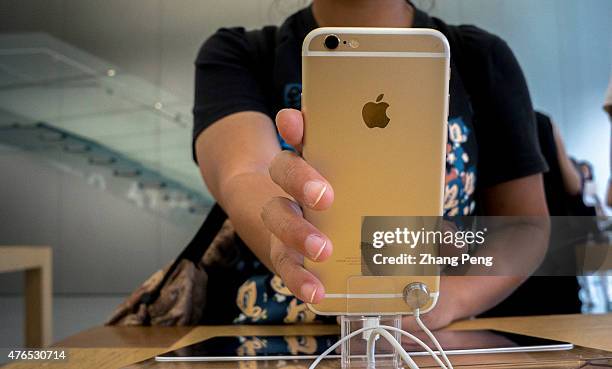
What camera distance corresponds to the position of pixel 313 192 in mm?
244

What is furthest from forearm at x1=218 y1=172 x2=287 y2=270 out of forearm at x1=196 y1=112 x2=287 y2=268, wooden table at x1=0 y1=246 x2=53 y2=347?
wooden table at x1=0 y1=246 x2=53 y2=347

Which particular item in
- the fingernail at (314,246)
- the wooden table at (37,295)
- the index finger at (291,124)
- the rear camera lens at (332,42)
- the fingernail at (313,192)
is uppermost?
the rear camera lens at (332,42)

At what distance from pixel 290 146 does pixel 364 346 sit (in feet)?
0.77

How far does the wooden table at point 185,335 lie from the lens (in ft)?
1.09

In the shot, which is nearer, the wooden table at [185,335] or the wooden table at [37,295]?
the wooden table at [185,335]

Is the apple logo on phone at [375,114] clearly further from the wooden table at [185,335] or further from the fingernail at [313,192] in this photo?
the wooden table at [185,335]

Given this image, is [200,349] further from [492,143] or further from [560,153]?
[560,153]

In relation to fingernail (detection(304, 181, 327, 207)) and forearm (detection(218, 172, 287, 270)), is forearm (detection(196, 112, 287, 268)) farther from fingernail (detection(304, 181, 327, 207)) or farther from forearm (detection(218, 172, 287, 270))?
fingernail (detection(304, 181, 327, 207))

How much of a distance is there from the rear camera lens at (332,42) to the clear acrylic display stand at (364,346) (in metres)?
0.11

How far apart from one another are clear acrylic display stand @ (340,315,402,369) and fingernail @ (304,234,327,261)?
4 cm

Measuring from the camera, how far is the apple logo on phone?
26 centimetres

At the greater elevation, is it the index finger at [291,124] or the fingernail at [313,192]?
the index finger at [291,124]

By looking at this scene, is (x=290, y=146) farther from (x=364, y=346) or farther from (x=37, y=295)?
(x=37, y=295)

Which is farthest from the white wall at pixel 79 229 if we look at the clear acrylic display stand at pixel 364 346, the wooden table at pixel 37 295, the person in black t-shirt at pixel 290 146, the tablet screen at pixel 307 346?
the clear acrylic display stand at pixel 364 346
